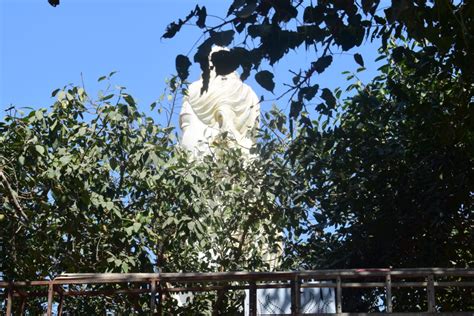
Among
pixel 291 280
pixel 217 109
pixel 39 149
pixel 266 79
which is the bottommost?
pixel 291 280

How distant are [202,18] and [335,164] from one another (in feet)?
16.0

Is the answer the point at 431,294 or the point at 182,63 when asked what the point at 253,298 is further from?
the point at 182,63

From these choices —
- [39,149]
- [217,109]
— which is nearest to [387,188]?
[39,149]

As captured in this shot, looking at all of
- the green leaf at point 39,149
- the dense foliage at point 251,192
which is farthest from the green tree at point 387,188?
the green leaf at point 39,149

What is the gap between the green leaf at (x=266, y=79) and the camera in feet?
15.8

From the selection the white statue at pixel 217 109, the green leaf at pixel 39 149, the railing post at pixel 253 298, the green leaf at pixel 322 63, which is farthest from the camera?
the white statue at pixel 217 109

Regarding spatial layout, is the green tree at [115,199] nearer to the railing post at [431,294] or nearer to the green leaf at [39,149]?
the green leaf at [39,149]

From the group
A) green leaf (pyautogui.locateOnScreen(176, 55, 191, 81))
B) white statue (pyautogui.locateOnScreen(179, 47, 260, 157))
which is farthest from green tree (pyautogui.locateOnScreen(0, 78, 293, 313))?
white statue (pyautogui.locateOnScreen(179, 47, 260, 157))

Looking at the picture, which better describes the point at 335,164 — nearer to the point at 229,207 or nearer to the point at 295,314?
the point at 229,207

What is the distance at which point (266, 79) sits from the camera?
482 cm

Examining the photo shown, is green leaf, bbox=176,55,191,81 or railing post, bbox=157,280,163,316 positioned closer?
green leaf, bbox=176,55,191,81

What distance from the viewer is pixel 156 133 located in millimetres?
9344

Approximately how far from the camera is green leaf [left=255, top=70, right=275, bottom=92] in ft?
15.8

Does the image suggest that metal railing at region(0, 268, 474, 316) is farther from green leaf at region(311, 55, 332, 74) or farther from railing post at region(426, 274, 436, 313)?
green leaf at region(311, 55, 332, 74)
